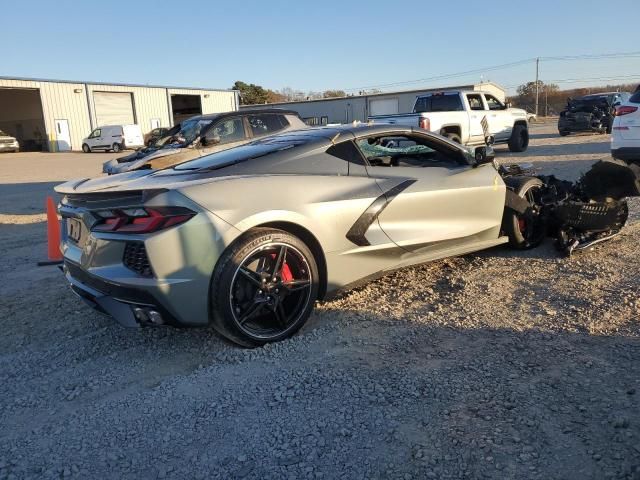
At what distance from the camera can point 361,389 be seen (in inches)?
116

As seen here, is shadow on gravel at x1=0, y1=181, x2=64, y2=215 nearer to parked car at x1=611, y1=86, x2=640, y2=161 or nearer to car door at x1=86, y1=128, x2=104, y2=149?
parked car at x1=611, y1=86, x2=640, y2=161

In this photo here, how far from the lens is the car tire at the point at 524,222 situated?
5.24 metres

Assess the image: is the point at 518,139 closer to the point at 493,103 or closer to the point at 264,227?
the point at 493,103

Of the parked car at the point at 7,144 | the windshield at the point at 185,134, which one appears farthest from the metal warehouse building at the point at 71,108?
the windshield at the point at 185,134

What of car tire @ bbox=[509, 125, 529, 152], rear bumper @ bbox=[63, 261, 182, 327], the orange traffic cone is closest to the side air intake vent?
rear bumper @ bbox=[63, 261, 182, 327]

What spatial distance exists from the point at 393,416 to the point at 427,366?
58 centimetres

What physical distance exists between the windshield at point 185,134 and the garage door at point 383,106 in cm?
3950

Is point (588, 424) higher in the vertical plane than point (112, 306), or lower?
lower

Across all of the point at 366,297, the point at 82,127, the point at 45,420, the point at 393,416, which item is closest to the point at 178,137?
the point at 366,297

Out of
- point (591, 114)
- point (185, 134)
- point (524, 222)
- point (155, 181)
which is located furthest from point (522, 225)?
point (591, 114)

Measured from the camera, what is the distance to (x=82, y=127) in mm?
39312

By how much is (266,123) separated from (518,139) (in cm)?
1008

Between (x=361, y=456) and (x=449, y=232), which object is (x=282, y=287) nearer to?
(x=361, y=456)

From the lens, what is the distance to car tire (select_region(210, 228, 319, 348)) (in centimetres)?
331
